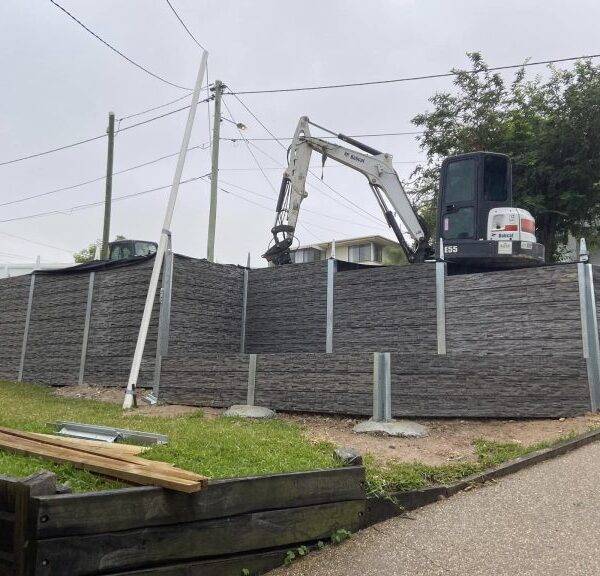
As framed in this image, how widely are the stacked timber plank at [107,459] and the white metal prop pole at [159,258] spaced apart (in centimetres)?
366

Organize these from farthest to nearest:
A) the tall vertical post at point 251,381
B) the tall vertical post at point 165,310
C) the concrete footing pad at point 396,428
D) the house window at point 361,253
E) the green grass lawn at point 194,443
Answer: the house window at point 361,253 < the tall vertical post at point 165,310 < the tall vertical post at point 251,381 < the concrete footing pad at point 396,428 < the green grass lawn at point 194,443

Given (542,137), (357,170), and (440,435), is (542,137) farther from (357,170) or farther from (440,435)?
(440,435)

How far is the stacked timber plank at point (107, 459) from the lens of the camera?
3172 mm

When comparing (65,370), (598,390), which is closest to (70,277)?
(65,370)

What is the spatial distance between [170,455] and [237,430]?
1855 millimetres

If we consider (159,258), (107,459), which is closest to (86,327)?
(159,258)

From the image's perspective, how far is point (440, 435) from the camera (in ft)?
21.1

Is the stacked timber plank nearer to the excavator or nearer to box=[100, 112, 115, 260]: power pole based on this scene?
the excavator

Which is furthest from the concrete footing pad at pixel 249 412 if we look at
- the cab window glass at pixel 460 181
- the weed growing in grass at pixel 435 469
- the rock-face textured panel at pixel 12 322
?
the rock-face textured panel at pixel 12 322

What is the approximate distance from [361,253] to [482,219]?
3140cm

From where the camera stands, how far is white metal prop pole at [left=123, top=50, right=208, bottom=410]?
27.9 feet

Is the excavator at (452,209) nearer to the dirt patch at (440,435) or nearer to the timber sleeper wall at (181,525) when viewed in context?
the dirt patch at (440,435)

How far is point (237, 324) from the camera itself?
36.8 ft

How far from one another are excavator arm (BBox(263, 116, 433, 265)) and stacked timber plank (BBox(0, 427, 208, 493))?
25.9 ft
